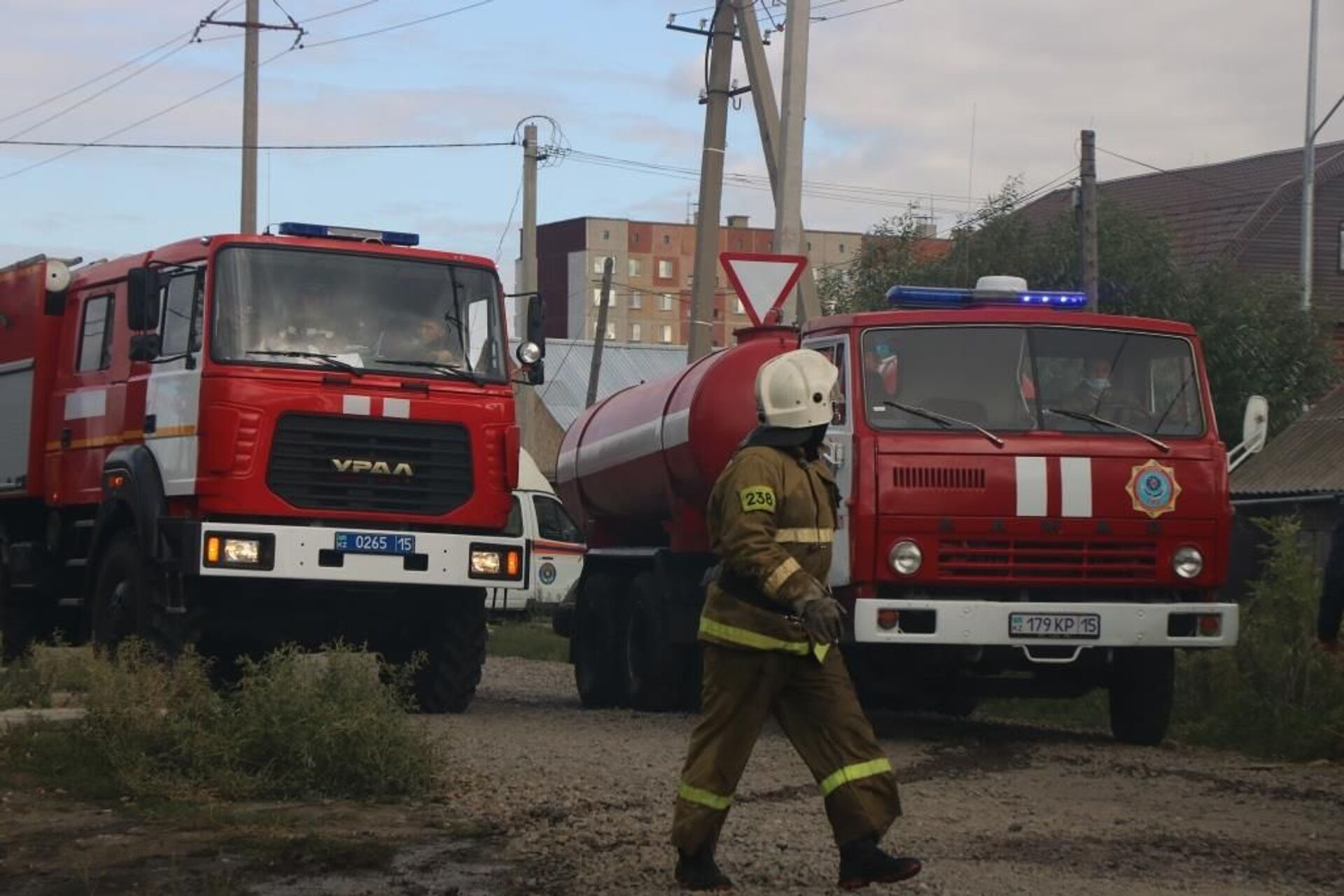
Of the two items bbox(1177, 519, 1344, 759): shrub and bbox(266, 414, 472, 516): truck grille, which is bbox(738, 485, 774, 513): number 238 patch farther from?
bbox(266, 414, 472, 516): truck grille

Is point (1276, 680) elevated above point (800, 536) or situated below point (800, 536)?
below

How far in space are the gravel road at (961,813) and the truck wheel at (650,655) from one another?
0.97 meters

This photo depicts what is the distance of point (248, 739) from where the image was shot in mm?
10102

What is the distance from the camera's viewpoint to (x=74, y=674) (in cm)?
1467

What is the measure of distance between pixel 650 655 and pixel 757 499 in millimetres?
8198

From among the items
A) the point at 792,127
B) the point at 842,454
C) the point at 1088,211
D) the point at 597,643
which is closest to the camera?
the point at 842,454

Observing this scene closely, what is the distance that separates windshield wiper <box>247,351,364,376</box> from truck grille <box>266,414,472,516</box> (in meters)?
0.30

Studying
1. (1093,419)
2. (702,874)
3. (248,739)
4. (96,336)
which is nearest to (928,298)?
(1093,419)

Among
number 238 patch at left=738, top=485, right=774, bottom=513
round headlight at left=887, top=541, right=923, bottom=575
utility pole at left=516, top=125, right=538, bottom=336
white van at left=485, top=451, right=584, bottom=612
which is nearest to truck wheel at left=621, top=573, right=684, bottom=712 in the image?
round headlight at left=887, top=541, right=923, bottom=575

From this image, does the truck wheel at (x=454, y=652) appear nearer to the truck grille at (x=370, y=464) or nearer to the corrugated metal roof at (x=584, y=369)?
the truck grille at (x=370, y=464)

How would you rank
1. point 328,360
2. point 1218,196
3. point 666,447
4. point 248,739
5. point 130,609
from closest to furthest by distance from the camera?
1. point 248,739
2. point 328,360
3. point 130,609
4. point 666,447
5. point 1218,196

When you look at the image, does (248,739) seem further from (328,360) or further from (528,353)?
(528,353)

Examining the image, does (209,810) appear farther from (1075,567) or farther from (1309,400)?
(1309,400)

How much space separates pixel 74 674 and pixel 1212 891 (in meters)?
9.32
